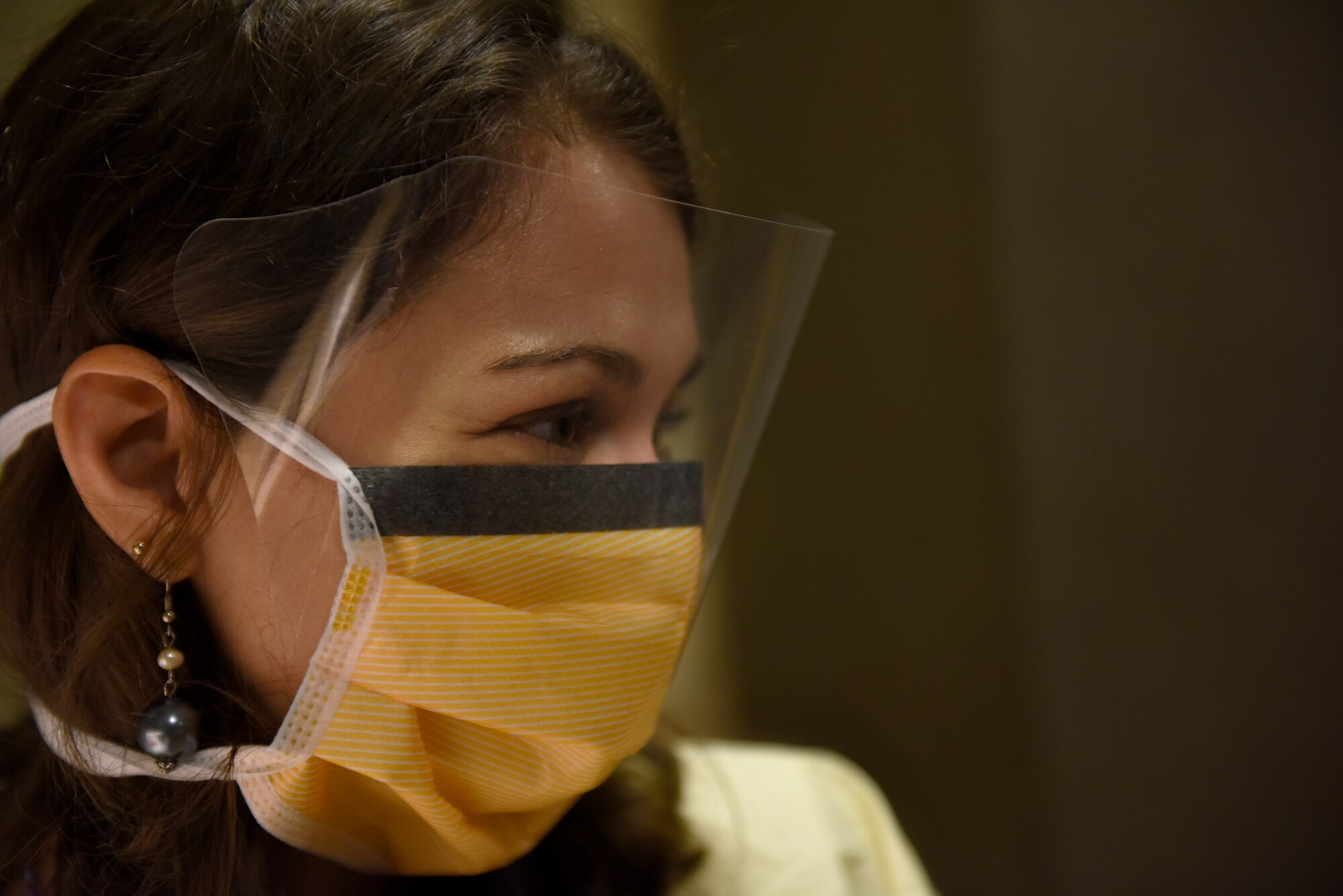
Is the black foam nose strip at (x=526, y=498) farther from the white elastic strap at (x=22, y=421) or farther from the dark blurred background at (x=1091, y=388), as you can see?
the dark blurred background at (x=1091, y=388)

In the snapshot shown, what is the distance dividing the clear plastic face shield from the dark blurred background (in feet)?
3.24

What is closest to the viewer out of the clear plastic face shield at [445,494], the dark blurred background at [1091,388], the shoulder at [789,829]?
the clear plastic face shield at [445,494]

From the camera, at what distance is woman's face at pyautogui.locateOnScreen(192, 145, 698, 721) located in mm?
702

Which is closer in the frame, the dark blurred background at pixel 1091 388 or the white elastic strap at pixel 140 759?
the white elastic strap at pixel 140 759

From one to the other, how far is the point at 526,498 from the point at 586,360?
12 cm

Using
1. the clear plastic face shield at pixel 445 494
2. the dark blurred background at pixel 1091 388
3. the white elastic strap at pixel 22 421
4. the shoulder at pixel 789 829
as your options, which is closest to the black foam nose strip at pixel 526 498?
the clear plastic face shield at pixel 445 494

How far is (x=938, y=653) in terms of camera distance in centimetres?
187

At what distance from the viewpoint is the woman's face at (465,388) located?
0.70 m

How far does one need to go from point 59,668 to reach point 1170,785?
182 cm

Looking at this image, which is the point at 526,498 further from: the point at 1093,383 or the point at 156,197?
the point at 1093,383

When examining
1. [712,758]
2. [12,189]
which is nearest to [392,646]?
[12,189]

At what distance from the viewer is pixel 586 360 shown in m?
0.77

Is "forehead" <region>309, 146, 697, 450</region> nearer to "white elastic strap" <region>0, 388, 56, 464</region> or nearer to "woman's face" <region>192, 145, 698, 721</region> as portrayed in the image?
"woman's face" <region>192, 145, 698, 721</region>

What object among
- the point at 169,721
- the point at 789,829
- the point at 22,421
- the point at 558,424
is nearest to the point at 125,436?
the point at 22,421
